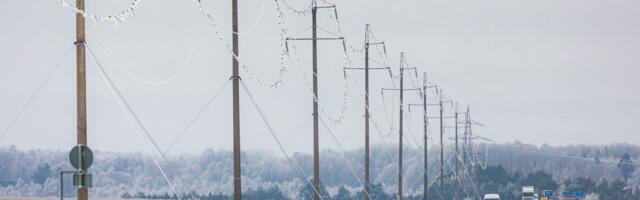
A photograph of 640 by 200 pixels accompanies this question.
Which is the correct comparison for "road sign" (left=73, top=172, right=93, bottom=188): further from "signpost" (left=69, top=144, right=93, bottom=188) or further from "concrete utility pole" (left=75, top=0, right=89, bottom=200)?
"concrete utility pole" (left=75, top=0, right=89, bottom=200)

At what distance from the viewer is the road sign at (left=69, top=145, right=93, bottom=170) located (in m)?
36.1

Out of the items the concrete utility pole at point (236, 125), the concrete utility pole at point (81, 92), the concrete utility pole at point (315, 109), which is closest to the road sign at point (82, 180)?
the concrete utility pole at point (81, 92)

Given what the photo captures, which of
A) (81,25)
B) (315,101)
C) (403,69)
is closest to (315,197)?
(315,101)

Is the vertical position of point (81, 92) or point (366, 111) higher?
point (81, 92)

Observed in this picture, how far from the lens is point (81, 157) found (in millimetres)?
36250

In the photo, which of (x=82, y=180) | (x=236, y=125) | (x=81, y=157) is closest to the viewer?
(x=81, y=157)

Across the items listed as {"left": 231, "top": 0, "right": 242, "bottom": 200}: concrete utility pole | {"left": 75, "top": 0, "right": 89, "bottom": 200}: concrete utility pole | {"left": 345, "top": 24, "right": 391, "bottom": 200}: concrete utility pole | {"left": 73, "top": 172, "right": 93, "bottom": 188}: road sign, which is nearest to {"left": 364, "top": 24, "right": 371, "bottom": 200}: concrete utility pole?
{"left": 345, "top": 24, "right": 391, "bottom": 200}: concrete utility pole

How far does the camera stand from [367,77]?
94500mm

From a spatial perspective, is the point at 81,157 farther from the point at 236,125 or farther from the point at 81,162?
the point at 236,125

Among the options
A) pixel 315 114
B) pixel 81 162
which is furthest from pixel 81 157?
pixel 315 114

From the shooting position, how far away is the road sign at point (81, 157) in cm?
3606

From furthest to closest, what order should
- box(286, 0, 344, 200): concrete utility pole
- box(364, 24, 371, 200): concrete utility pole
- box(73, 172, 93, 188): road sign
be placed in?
box(364, 24, 371, 200): concrete utility pole, box(286, 0, 344, 200): concrete utility pole, box(73, 172, 93, 188): road sign

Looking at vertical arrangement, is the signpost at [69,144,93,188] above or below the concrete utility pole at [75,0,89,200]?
below

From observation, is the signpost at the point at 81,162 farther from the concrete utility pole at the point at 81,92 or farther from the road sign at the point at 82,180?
the concrete utility pole at the point at 81,92
